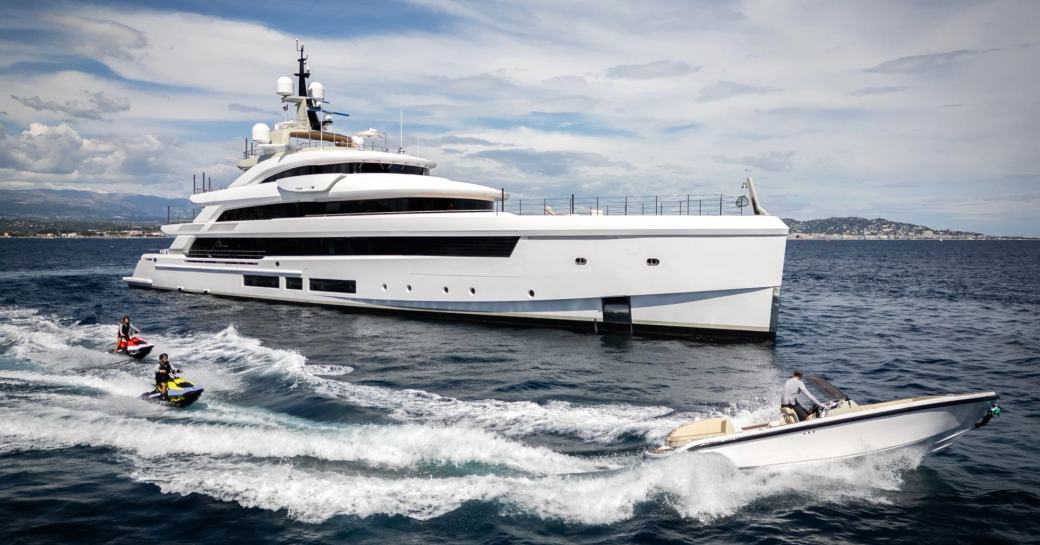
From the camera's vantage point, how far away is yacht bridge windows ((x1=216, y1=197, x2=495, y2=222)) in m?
23.4

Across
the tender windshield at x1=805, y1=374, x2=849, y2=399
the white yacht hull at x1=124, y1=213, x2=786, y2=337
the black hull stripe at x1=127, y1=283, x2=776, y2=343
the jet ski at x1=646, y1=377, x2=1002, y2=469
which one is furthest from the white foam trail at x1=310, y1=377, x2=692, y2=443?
the black hull stripe at x1=127, y1=283, x2=776, y2=343

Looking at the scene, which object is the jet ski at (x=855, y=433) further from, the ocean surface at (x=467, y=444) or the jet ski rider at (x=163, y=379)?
the jet ski rider at (x=163, y=379)

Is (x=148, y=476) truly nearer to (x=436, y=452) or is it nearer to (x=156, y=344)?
(x=436, y=452)

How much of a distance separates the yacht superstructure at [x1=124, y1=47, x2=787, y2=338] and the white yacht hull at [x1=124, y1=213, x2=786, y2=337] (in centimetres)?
4

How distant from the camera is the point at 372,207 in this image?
23.7 meters

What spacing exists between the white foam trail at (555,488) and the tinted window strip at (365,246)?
1207 centimetres

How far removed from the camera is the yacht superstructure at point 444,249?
18.9m

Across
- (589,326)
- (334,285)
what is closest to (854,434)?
(589,326)

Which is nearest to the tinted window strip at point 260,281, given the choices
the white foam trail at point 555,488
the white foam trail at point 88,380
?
the white foam trail at point 88,380

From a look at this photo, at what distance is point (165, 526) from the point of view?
313 inches

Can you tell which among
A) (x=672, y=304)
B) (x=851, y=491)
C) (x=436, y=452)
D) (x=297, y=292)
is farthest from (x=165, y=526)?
(x=297, y=292)

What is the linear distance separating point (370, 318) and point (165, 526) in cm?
A: 1541

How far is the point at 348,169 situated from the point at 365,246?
385cm

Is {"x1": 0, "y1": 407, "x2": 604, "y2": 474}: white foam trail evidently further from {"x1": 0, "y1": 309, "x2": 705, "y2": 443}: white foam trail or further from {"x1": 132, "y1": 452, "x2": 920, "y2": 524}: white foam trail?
{"x1": 0, "y1": 309, "x2": 705, "y2": 443}: white foam trail
